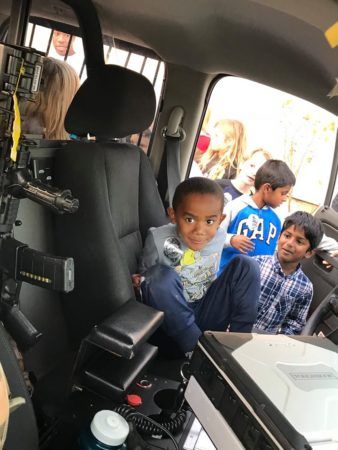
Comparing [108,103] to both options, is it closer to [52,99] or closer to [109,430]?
[52,99]

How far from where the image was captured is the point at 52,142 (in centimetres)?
151

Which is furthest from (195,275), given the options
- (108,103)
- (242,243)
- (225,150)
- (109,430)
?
(225,150)

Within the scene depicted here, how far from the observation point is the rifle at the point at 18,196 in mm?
1023

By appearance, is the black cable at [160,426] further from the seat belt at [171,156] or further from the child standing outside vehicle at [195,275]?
the seat belt at [171,156]

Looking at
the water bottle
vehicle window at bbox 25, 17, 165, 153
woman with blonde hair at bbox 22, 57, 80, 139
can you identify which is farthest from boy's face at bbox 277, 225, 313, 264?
the water bottle

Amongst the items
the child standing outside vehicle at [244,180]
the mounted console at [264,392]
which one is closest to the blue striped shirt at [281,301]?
the child standing outside vehicle at [244,180]

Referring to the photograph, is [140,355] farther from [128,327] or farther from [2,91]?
[2,91]

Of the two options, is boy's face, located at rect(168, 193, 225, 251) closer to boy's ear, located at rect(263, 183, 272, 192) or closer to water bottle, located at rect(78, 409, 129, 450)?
boy's ear, located at rect(263, 183, 272, 192)

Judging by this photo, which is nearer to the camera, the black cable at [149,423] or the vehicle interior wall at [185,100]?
the black cable at [149,423]

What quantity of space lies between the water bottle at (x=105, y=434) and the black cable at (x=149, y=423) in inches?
9.5

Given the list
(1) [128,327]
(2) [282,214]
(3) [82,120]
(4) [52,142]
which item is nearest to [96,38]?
(3) [82,120]

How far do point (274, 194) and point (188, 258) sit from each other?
690mm

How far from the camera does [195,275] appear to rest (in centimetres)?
182

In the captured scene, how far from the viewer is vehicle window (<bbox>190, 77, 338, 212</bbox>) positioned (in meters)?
2.46
